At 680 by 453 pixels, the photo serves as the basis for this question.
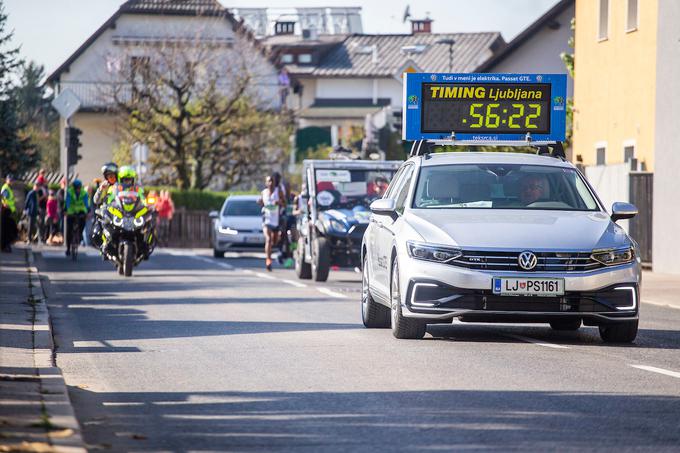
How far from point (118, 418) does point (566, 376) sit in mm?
3351

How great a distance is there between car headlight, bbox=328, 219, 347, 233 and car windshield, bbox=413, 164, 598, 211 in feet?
35.0

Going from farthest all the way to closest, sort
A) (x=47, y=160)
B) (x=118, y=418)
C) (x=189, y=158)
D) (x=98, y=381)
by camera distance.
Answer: (x=47, y=160), (x=189, y=158), (x=98, y=381), (x=118, y=418)

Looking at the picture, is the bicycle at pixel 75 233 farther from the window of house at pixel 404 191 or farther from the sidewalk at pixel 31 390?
the window of house at pixel 404 191

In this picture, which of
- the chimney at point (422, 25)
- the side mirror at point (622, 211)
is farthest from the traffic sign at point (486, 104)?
the chimney at point (422, 25)

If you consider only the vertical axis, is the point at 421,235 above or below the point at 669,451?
above

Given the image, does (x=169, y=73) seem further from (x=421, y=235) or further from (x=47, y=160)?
(x=421, y=235)

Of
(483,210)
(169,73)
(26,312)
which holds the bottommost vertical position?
(26,312)

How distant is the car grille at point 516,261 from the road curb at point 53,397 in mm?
3321

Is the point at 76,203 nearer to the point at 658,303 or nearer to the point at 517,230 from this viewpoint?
the point at 658,303

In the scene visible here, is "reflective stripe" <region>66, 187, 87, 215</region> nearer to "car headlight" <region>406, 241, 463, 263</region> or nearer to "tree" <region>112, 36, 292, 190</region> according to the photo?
"car headlight" <region>406, 241, 463, 263</region>

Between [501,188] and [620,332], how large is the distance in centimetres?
165

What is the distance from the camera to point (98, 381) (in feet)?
35.5

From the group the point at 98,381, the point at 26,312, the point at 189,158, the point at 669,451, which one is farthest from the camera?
the point at 189,158

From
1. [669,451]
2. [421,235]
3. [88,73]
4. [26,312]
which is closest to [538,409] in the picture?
[669,451]
